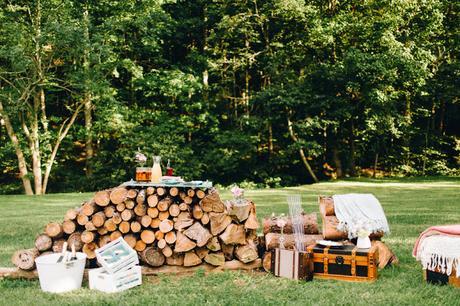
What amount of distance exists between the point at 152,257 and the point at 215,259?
2.27 ft

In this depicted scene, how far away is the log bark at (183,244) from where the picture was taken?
5.21m

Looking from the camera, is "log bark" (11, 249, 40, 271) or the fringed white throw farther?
"log bark" (11, 249, 40, 271)

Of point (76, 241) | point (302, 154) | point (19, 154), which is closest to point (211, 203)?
point (76, 241)

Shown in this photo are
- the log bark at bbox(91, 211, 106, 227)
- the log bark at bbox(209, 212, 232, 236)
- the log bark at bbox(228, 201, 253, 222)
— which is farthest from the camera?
the log bark at bbox(228, 201, 253, 222)

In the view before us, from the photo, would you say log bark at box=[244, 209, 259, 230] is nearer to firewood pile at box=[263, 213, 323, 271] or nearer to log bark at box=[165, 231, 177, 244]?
firewood pile at box=[263, 213, 323, 271]

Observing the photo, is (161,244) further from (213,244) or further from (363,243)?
(363,243)

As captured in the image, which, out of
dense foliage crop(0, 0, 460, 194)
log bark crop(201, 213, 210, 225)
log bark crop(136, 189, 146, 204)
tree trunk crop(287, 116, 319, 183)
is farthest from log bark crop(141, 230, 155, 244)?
tree trunk crop(287, 116, 319, 183)

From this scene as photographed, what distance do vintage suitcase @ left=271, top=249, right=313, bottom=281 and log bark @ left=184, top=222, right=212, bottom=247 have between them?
2.55 ft

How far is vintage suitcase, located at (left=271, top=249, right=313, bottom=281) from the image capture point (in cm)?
496

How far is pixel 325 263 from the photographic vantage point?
5.06m

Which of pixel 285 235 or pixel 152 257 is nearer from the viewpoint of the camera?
pixel 152 257

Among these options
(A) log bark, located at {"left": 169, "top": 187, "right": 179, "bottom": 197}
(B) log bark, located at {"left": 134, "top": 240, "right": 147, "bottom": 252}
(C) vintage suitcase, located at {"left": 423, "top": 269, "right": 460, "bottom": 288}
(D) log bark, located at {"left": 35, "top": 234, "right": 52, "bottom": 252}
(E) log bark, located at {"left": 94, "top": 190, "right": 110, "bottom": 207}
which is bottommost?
(C) vintage suitcase, located at {"left": 423, "top": 269, "right": 460, "bottom": 288}

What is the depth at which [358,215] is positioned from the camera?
546 centimetres

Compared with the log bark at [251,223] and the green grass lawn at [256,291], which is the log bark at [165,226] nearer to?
the green grass lawn at [256,291]
